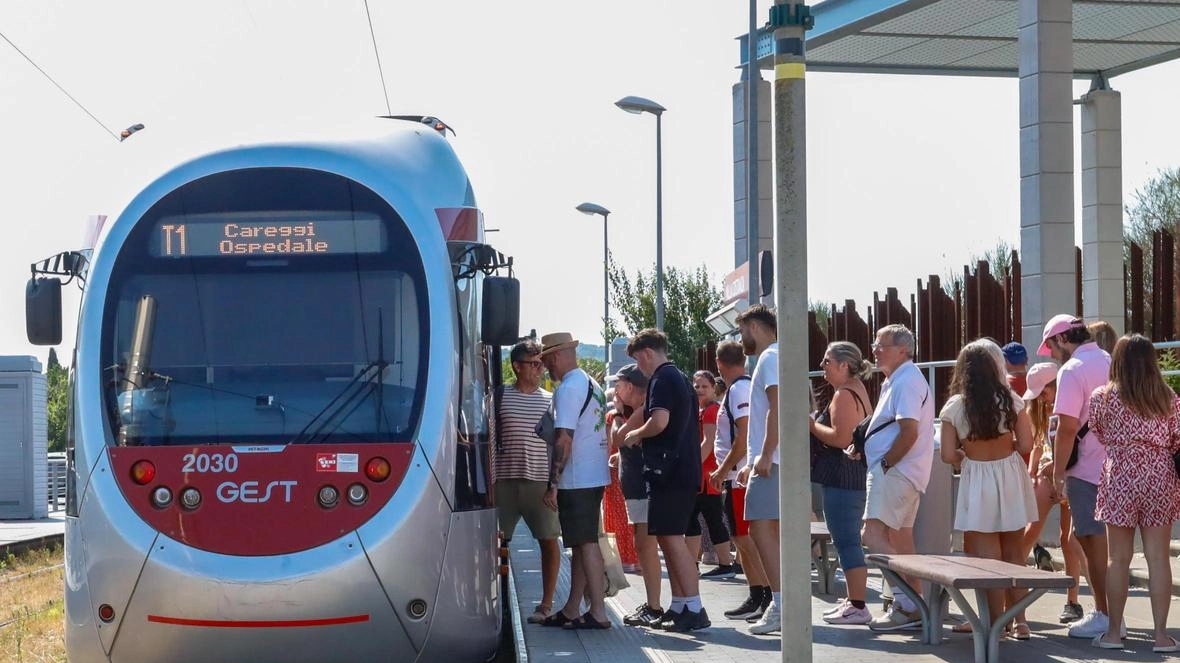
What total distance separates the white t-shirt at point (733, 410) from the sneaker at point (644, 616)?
1013mm

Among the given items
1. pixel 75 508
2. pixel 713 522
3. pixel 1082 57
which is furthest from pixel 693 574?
pixel 1082 57

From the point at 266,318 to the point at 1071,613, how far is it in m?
5.10

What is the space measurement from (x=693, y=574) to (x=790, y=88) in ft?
13.4

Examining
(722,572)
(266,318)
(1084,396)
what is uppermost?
(266,318)

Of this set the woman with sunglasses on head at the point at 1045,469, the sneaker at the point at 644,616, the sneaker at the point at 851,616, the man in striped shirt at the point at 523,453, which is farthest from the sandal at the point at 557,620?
the woman with sunglasses on head at the point at 1045,469

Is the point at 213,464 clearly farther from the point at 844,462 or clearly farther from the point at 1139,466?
the point at 1139,466

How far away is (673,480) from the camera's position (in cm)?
1005

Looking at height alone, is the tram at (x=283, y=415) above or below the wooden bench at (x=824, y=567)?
above

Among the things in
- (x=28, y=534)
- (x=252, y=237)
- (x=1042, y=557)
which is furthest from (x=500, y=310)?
(x=28, y=534)

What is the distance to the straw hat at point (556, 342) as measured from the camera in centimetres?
1067

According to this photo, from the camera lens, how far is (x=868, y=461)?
31.4 feet

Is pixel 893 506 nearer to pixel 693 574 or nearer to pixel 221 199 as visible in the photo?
pixel 693 574

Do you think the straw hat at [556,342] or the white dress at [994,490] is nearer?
the white dress at [994,490]

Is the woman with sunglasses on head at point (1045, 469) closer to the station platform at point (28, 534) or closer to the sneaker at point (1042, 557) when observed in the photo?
the sneaker at point (1042, 557)
